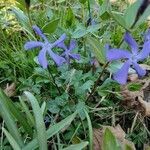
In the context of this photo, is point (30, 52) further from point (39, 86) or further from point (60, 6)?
point (60, 6)

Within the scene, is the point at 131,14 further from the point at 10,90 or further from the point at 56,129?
the point at 10,90

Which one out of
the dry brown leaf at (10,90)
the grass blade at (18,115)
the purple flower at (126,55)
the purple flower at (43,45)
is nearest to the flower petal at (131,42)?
the purple flower at (126,55)

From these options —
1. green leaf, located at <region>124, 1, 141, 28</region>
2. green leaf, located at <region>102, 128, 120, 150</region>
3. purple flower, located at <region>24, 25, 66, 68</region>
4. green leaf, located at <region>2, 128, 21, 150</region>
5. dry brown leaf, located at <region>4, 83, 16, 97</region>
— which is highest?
green leaf, located at <region>124, 1, 141, 28</region>

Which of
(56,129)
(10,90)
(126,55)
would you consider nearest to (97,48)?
(126,55)

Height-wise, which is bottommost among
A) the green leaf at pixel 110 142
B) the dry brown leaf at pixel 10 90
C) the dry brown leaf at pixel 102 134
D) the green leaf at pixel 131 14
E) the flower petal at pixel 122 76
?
the dry brown leaf at pixel 102 134

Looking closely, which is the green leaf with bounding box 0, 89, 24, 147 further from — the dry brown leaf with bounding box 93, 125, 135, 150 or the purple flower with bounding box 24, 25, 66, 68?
the dry brown leaf with bounding box 93, 125, 135, 150

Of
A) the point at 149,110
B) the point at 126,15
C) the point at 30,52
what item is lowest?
the point at 149,110

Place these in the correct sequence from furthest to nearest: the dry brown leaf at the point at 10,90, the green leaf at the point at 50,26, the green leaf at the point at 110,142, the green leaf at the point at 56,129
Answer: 1. the dry brown leaf at the point at 10,90
2. the green leaf at the point at 50,26
3. the green leaf at the point at 56,129
4. the green leaf at the point at 110,142

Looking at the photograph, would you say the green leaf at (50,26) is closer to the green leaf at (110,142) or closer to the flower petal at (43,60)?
the flower petal at (43,60)

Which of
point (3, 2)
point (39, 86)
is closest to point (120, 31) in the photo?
point (39, 86)

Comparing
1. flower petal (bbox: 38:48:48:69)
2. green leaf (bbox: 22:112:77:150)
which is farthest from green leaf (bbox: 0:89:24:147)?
flower petal (bbox: 38:48:48:69)

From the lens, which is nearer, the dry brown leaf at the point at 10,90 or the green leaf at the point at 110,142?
the green leaf at the point at 110,142
